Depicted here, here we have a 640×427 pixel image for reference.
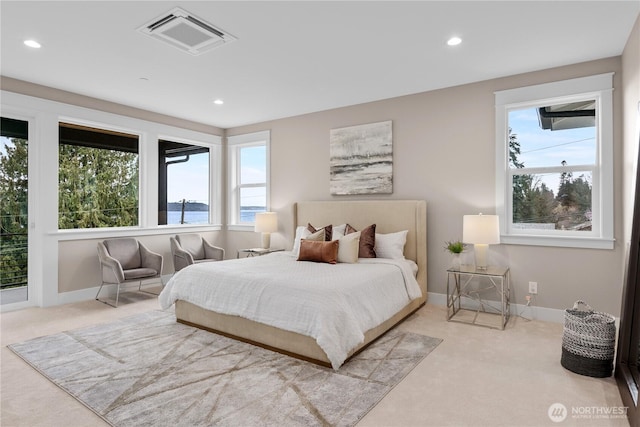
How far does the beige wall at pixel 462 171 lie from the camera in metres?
3.54

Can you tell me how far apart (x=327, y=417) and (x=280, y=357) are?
0.89 m

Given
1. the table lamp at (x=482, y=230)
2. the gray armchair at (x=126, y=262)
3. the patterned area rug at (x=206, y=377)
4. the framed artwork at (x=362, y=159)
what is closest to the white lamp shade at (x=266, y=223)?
the framed artwork at (x=362, y=159)

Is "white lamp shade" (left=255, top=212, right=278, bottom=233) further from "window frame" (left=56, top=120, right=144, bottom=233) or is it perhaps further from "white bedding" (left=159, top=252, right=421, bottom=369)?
"window frame" (left=56, top=120, right=144, bottom=233)

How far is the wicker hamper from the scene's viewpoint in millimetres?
2514

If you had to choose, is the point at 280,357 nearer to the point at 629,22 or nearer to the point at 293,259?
the point at 293,259

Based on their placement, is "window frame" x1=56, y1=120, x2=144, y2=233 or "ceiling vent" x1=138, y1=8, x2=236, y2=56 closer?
"ceiling vent" x1=138, y1=8, x2=236, y2=56

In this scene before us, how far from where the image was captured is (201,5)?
2598 millimetres

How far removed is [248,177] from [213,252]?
4.94 feet

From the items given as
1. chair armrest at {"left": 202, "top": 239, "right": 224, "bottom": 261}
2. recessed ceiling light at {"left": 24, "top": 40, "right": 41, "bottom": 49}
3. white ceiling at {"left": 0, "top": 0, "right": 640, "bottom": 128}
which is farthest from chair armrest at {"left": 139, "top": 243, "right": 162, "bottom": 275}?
recessed ceiling light at {"left": 24, "top": 40, "right": 41, "bottom": 49}

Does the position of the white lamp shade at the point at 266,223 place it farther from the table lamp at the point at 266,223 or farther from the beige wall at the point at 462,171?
the beige wall at the point at 462,171

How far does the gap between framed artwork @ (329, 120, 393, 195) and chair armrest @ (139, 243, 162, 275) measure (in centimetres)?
255

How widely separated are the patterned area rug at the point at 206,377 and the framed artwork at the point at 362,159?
6.95 ft

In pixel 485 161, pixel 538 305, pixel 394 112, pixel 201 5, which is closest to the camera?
pixel 201 5

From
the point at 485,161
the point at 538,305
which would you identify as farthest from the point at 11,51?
the point at 538,305
